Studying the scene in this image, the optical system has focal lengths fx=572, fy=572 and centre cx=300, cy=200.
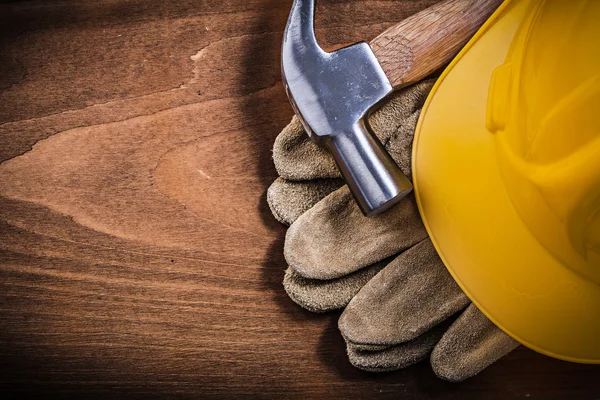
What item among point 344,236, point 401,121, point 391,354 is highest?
point 401,121

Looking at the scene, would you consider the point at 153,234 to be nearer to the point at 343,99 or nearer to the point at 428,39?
the point at 343,99

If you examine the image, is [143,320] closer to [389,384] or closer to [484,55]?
[389,384]

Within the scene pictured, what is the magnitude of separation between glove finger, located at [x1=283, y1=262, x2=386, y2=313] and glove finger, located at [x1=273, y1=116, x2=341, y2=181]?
112 millimetres

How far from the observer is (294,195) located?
25.8 inches

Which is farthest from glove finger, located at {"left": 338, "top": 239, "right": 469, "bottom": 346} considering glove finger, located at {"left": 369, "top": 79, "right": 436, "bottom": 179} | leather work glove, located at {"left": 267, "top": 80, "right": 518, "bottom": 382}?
glove finger, located at {"left": 369, "top": 79, "right": 436, "bottom": 179}

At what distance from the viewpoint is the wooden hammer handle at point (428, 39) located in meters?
0.61

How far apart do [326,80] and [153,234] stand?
268 mm

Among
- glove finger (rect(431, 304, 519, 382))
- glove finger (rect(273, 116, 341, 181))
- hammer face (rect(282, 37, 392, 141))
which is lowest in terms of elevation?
glove finger (rect(431, 304, 519, 382))

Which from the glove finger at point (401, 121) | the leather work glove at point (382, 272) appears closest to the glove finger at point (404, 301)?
the leather work glove at point (382, 272)

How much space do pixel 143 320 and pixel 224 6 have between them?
1.28 ft

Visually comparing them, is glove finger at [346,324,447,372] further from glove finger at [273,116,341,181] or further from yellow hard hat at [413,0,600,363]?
glove finger at [273,116,341,181]

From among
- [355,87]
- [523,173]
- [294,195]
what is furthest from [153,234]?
[523,173]

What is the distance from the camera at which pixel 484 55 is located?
60 centimetres

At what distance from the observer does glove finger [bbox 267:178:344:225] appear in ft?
2.14
